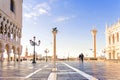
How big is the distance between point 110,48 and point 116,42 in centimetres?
707

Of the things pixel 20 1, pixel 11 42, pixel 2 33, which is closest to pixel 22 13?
pixel 20 1

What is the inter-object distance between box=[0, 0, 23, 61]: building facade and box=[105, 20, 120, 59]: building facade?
28.7 meters

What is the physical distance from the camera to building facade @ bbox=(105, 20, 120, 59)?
74625 millimetres

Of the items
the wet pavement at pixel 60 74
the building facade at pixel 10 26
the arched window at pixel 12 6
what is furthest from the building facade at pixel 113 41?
the wet pavement at pixel 60 74

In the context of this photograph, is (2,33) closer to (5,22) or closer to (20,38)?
(5,22)

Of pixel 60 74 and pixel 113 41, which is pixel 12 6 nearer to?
pixel 113 41

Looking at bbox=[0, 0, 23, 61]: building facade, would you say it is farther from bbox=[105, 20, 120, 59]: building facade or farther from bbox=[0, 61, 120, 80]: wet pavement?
bbox=[0, 61, 120, 80]: wet pavement

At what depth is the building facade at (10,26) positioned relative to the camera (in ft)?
166

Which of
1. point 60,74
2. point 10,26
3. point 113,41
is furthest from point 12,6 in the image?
Answer: point 60,74

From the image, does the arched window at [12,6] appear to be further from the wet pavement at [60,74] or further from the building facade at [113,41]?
the wet pavement at [60,74]

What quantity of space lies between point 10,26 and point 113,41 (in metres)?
36.4

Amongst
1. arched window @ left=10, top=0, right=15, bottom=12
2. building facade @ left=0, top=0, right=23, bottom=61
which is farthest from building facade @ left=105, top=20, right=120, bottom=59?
arched window @ left=10, top=0, right=15, bottom=12

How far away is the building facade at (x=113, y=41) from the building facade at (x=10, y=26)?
28.7 meters

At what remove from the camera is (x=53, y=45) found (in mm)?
93500
